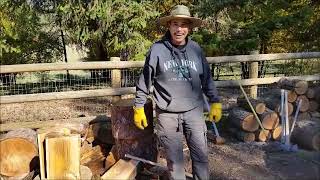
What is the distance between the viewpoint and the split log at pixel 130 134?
15.0 ft

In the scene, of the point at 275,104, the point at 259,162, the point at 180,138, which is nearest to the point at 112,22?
the point at 275,104

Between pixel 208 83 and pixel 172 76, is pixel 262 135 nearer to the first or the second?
pixel 208 83

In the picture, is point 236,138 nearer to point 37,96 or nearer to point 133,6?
point 37,96

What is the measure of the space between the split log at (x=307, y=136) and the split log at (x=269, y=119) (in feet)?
1.08

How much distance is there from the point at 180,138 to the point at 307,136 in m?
2.60

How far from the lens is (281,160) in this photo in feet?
17.6

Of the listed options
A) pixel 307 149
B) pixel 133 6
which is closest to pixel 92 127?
pixel 307 149

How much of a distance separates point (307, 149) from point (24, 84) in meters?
7.23

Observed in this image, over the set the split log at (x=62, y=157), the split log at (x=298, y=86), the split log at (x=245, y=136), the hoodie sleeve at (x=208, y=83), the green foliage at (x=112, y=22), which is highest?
the green foliage at (x=112, y=22)

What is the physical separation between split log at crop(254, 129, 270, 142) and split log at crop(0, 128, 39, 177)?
11.5ft

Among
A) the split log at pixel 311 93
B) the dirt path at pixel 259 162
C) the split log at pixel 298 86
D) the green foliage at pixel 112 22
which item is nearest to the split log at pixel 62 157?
the dirt path at pixel 259 162

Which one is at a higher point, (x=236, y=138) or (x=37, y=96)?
(x=37, y=96)

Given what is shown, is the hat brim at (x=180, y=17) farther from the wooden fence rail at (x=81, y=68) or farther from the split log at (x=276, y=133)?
the split log at (x=276, y=133)

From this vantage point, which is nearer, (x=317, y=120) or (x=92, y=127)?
(x=92, y=127)
